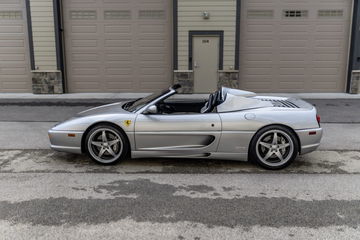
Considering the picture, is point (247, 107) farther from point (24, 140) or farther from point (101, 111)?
point (24, 140)

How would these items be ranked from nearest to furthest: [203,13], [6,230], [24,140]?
1. [6,230]
2. [24,140]
3. [203,13]

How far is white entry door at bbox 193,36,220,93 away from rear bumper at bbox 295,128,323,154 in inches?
340

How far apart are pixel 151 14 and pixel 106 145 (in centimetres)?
933

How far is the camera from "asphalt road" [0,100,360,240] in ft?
10.4

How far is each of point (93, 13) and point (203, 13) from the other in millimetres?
4233

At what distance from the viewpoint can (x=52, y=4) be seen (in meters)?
12.8

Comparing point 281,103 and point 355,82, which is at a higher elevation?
point 281,103

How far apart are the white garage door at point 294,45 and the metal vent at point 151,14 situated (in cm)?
308

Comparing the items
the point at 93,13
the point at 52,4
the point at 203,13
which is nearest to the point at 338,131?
the point at 203,13

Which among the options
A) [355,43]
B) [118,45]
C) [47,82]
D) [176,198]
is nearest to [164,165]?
[176,198]

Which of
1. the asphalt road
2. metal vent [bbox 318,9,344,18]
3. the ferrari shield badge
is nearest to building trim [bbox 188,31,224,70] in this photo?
metal vent [bbox 318,9,344,18]

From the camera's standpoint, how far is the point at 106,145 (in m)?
4.93

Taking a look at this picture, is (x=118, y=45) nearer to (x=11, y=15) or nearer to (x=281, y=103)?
(x=11, y=15)

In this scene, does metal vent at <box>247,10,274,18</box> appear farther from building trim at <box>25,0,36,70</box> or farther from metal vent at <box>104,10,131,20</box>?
building trim at <box>25,0,36,70</box>
